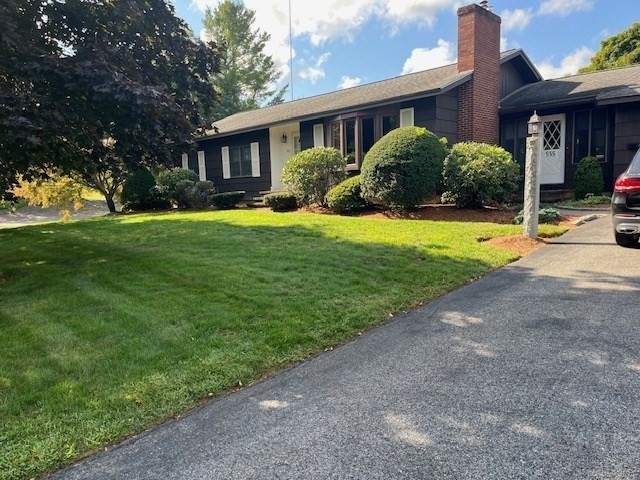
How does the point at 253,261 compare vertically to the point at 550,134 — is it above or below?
below

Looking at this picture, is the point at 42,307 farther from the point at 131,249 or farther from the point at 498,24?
the point at 498,24

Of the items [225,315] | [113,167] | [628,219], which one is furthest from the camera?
[113,167]

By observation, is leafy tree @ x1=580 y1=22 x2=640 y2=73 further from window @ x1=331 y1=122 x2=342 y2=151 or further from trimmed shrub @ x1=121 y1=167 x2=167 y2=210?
trimmed shrub @ x1=121 y1=167 x2=167 y2=210

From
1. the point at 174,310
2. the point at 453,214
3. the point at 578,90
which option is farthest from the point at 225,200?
the point at 578,90

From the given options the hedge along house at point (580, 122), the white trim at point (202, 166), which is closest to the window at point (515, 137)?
the hedge along house at point (580, 122)

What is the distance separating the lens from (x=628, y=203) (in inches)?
244

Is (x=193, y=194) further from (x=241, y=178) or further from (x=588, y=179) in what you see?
(x=588, y=179)

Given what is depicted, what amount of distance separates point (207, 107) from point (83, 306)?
4.45 metres

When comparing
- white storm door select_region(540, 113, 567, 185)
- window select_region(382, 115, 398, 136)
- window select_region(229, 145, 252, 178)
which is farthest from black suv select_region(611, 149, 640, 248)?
window select_region(229, 145, 252, 178)

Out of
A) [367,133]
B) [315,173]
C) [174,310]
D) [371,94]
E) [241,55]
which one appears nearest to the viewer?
[174,310]

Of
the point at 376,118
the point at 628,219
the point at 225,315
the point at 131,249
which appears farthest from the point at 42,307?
the point at 376,118

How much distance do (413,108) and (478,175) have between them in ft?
15.5

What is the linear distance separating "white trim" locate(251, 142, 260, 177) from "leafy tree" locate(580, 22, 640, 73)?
24.9 meters

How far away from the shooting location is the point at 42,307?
16.0ft
